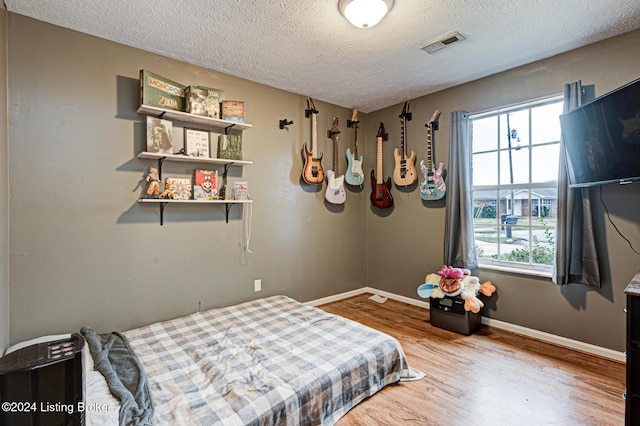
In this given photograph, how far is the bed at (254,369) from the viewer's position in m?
1.47

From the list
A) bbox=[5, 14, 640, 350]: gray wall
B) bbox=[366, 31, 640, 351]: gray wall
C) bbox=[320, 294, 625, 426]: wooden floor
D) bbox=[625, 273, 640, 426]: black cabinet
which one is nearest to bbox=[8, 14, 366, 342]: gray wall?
bbox=[5, 14, 640, 350]: gray wall

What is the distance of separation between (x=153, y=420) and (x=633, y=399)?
6.95 ft

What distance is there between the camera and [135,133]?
2.45 metres

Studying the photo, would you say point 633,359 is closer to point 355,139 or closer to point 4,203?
point 355,139

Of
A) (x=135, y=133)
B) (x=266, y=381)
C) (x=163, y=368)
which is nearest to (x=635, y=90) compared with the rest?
(x=266, y=381)

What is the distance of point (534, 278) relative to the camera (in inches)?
108

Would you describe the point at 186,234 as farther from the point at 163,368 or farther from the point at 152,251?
the point at 163,368

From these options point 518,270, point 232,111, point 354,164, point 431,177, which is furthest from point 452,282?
point 232,111

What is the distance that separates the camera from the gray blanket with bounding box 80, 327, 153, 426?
1.38 metres

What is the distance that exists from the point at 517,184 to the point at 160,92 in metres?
3.12

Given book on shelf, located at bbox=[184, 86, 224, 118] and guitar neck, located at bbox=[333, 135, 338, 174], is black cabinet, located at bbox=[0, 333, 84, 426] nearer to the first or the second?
book on shelf, located at bbox=[184, 86, 224, 118]

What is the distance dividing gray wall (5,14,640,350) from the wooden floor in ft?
1.24

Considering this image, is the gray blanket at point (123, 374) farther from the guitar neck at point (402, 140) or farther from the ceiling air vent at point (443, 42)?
the guitar neck at point (402, 140)

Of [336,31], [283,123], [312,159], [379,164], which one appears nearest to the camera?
[336,31]
